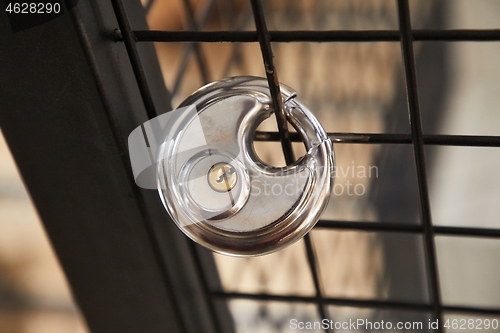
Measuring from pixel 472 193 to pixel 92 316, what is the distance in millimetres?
989

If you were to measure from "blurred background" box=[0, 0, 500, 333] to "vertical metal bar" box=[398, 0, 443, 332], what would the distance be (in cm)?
8

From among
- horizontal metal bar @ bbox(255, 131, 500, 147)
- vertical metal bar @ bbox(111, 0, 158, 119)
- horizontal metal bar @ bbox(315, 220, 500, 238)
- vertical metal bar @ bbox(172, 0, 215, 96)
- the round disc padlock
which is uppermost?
vertical metal bar @ bbox(172, 0, 215, 96)

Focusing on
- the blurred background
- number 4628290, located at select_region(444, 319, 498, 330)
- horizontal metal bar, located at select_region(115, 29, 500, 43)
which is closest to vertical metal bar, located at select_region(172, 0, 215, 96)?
the blurred background

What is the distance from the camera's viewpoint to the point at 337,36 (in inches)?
13.7

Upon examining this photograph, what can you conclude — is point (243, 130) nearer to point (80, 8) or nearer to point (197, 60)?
point (80, 8)

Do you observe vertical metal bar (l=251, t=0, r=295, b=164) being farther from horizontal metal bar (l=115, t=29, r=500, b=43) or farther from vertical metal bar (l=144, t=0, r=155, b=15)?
vertical metal bar (l=144, t=0, r=155, b=15)

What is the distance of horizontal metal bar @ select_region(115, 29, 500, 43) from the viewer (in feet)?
1.10

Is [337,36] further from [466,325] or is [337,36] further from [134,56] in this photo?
[466,325]

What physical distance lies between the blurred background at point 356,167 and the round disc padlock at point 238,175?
0.12 m

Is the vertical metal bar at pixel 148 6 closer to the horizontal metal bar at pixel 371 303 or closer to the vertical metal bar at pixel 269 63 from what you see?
the vertical metal bar at pixel 269 63

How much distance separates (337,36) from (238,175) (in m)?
0.10

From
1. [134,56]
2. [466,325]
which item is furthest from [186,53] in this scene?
[466,325]

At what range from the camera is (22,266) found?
4.08 feet

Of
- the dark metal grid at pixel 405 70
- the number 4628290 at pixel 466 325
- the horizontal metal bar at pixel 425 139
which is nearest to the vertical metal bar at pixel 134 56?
the dark metal grid at pixel 405 70
